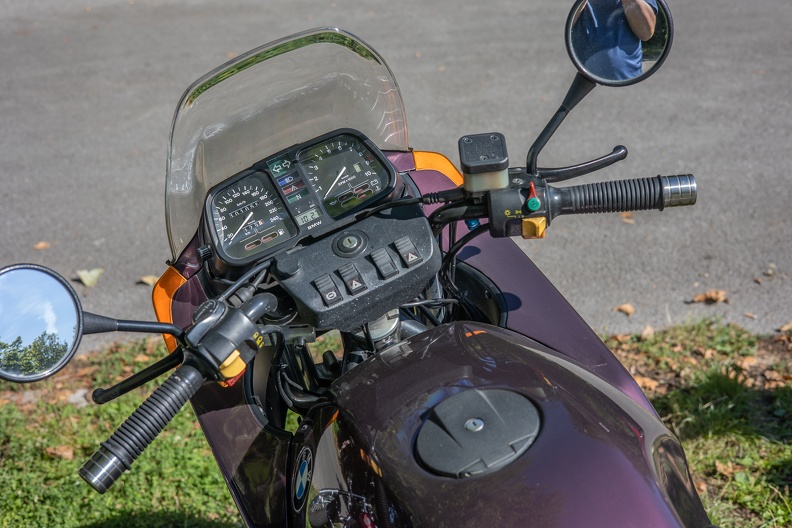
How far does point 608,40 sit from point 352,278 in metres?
0.77

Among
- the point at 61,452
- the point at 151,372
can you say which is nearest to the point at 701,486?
the point at 151,372

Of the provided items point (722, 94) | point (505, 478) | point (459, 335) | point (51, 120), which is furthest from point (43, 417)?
point (722, 94)

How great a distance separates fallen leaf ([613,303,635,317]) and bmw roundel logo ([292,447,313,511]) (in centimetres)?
259

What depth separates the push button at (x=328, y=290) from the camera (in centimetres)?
150

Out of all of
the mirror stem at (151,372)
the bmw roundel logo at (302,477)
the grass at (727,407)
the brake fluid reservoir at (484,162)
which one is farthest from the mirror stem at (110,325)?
the grass at (727,407)

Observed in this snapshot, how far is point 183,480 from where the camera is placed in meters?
3.02

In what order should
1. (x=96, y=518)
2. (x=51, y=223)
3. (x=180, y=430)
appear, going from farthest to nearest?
1. (x=51, y=223)
2. (x=180, y=430)
3. (x=96, y=518)

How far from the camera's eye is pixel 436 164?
7.36 feet

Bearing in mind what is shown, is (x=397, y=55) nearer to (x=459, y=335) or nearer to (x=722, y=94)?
(x=722, y=94)

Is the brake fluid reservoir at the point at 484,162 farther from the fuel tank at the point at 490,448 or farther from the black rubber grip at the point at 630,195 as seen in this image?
the fuel tank at the point at 490,448

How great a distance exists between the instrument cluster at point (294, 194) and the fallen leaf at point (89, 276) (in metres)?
2.90

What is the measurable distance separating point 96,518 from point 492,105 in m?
4.22

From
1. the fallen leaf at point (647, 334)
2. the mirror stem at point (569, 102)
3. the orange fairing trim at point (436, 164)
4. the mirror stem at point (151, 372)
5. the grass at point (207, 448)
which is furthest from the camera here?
the fallen leaf at point (647, 334)

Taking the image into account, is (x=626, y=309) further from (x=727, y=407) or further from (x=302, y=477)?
(x=302, y=477)
